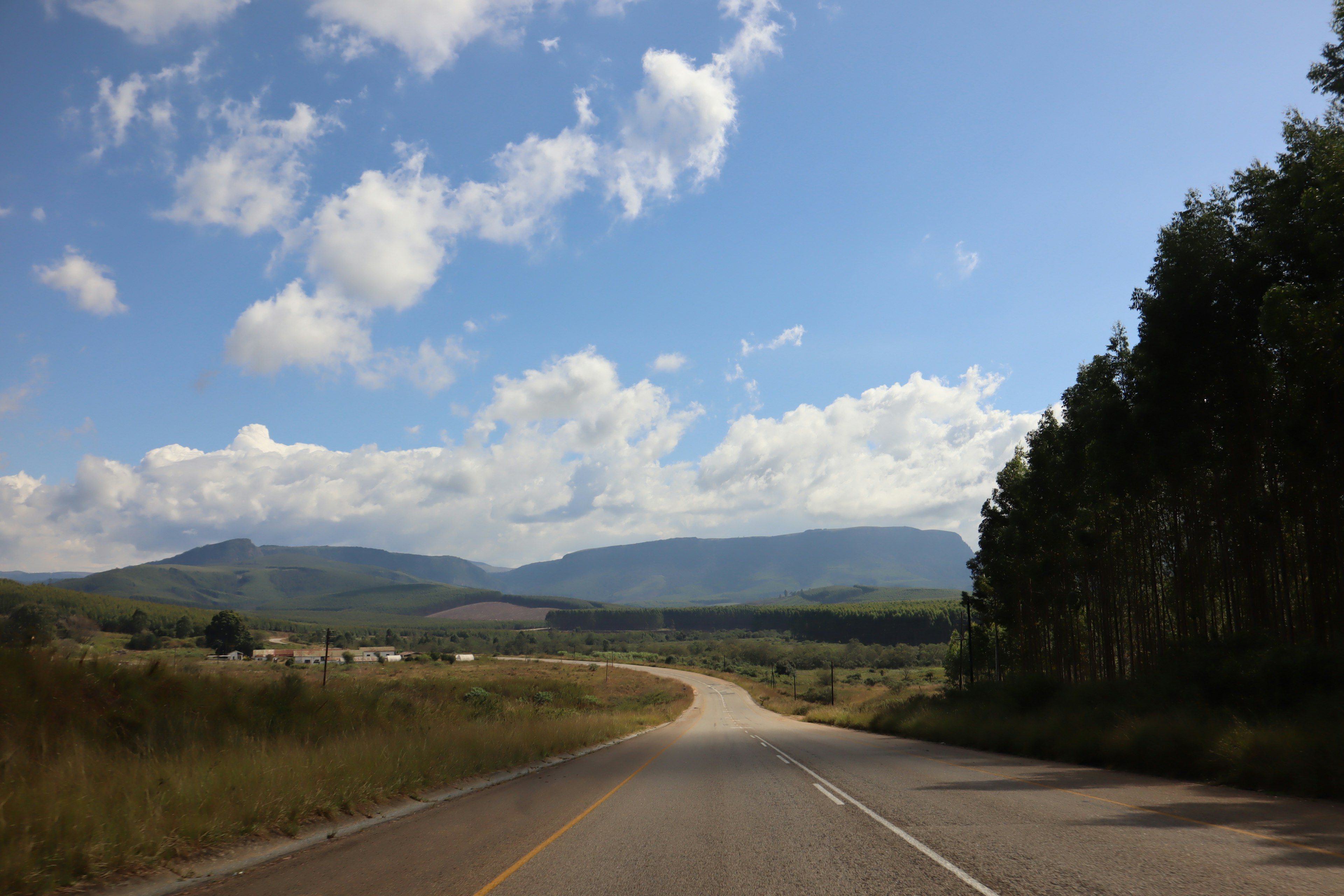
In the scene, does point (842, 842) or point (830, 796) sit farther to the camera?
point (830, 796)

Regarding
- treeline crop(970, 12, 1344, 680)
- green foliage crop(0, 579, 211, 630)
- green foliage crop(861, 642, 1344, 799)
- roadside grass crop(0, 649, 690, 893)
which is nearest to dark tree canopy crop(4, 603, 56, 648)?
roadside grass crop(0, 649, 690, 893)

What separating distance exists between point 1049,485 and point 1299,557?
1191 centimetres

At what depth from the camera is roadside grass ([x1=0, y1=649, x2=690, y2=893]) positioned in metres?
7.16

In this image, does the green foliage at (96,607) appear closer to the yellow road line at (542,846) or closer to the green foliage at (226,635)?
the green foliage at (226,635)

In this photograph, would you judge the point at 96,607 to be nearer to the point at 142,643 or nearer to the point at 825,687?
the point at 142,643

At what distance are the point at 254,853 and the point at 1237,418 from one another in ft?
92.2

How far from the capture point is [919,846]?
321 inches

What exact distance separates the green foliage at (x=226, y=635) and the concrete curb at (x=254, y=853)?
10012 cm

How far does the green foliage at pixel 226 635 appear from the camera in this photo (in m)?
94.6

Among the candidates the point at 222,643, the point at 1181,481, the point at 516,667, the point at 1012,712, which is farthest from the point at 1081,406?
the point at 222,643

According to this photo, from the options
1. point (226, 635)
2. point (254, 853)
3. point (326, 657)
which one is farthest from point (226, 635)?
point (254, 853)

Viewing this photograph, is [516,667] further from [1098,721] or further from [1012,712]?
[1098,721]

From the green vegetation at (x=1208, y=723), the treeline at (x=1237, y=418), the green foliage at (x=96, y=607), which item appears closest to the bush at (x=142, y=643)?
the green foliage at (x=96, y=607)

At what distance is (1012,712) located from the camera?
1128 inches
